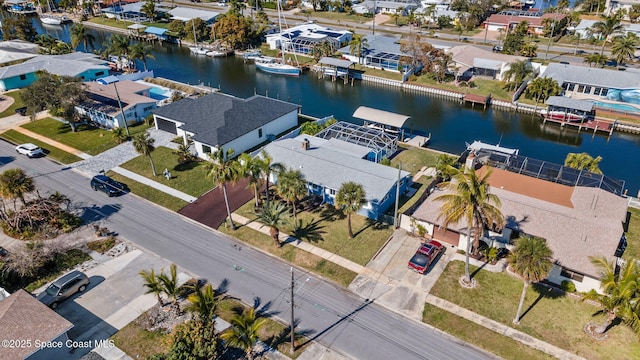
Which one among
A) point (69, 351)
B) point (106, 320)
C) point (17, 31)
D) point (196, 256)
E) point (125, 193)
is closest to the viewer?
point (69, 351)

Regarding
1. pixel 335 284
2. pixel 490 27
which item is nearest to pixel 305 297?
pixel 335 284

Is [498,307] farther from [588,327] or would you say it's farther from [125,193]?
[125,193]

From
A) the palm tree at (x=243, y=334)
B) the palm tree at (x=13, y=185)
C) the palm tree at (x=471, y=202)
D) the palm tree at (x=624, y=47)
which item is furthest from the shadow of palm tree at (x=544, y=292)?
the palm tree at (x=624, y=47)

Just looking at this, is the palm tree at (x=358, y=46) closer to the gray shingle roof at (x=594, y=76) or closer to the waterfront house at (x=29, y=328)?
the gray shingle roof at (x=594, y=76)

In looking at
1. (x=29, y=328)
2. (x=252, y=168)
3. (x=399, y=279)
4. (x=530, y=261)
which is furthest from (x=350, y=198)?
(x=29, y=328)

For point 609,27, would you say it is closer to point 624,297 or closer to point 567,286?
point 567,286

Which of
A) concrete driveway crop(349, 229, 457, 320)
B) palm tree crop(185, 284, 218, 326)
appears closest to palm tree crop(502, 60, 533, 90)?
concrete driveway crop(349, 229, 457, 320)
